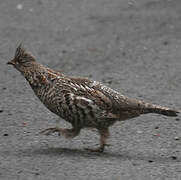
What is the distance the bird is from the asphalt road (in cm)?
35

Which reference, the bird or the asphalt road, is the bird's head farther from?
the asphalt road

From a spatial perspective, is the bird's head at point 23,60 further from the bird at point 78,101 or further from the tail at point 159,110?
the tail at point 159,110

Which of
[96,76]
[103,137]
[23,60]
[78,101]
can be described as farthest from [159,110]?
[96,76]

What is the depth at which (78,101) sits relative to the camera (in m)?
6.25

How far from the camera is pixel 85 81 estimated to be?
6.54 metres

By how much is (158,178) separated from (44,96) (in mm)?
1444

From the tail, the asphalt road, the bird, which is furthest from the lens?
the tail

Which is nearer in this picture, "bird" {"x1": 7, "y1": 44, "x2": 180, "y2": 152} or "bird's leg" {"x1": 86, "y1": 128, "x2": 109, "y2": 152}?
"bird" {"x1": 7, "y1": 44, "x2": 180, "y2": 152}

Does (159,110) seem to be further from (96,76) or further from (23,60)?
(96,76)

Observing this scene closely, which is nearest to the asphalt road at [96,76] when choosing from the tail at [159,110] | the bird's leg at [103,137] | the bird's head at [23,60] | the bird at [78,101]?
the bird's leg at [103,137]

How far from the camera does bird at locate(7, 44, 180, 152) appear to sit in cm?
626

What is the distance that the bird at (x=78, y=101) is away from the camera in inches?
246

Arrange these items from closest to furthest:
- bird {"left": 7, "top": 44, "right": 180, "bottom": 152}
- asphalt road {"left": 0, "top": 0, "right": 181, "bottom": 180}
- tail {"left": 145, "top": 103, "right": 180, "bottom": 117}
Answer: asphalt road {"left": 0, "top": 0, "right": 181, "bottom": 180} < bird {"left": 7, "top": 44, "right": 180, "bottom": 152} < tail {"left": 145, "top": 103, "right": 180, "bottom": 117}

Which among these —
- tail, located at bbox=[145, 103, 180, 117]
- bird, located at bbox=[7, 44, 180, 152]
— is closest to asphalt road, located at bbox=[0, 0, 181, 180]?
bird, located at bbox=[7, 44, 180, 152]
